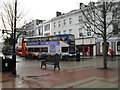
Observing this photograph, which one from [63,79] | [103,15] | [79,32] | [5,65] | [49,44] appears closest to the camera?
[63,79]

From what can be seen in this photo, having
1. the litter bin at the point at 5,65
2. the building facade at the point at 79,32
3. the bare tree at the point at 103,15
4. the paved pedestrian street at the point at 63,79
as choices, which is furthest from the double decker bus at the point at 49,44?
the paved pedestrian street at the point at 63,79

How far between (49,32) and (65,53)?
75.8ft

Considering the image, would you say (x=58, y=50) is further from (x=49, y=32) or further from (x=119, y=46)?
(x=49, y=32)

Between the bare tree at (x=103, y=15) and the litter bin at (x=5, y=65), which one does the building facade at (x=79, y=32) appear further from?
the litter bin at (x=5, y=65)

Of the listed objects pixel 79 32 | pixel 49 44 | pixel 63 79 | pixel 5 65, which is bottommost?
pixel 63 79

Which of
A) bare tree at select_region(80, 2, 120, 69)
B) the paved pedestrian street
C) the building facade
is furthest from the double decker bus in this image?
the paved pedestrian street

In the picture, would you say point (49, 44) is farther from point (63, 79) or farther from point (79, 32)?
point (63, 79)

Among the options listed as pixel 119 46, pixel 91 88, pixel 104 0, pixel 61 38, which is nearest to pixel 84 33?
pixel 119 46

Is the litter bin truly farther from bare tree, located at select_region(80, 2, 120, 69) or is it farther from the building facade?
the building facade

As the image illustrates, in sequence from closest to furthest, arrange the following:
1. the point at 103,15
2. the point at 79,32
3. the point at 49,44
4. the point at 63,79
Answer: the point at 63,79 < the point at 103,15 < the point at 49,44 < the point at 79,32

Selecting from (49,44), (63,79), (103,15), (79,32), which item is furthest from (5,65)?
(79,32)

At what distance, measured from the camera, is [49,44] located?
25.1m

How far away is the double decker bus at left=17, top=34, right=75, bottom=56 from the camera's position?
23.5m

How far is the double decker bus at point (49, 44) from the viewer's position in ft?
77.0
